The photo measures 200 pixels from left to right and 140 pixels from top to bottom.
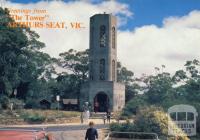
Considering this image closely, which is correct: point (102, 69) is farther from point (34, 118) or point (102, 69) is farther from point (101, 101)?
point (34, 118)

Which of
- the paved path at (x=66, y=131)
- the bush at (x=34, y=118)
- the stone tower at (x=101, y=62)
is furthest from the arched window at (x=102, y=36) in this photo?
the paved path at (x=66, y=131)

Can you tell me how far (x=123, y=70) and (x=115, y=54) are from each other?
129 feet

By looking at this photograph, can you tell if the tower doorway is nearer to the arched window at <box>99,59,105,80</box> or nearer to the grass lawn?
the arched window at <box>99,59,105,80</box>

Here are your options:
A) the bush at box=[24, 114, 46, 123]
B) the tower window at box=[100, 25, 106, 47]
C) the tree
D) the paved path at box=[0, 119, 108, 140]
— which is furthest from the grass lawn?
the tower window at box=[100, 25, 106, 47]

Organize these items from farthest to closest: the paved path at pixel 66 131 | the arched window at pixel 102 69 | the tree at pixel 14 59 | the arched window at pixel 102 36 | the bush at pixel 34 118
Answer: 1. the arched window at pixel 102 36
2. the arched window at pixel 102 69
3. the tree at pixel 14 59
4. the bush at pixel 34 118
5. the paved path at pixel 66 131

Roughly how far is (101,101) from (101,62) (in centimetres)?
562

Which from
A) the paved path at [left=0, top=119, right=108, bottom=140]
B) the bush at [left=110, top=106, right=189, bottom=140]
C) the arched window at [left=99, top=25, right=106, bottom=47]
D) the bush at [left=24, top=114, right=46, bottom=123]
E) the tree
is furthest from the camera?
the arched window at [left=99, top=25, right=106, bottom=47]

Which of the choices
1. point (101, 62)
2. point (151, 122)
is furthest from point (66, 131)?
point (101, 62)

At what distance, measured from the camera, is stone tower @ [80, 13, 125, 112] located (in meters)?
63.4

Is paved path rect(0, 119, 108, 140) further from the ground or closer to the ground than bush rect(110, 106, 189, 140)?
closer to the ground

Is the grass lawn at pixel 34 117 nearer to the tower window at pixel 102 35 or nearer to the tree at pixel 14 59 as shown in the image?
the tree at pixel 14 59

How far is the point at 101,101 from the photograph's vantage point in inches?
2542

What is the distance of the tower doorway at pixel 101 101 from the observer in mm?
63469

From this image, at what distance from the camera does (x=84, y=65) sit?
302ft
